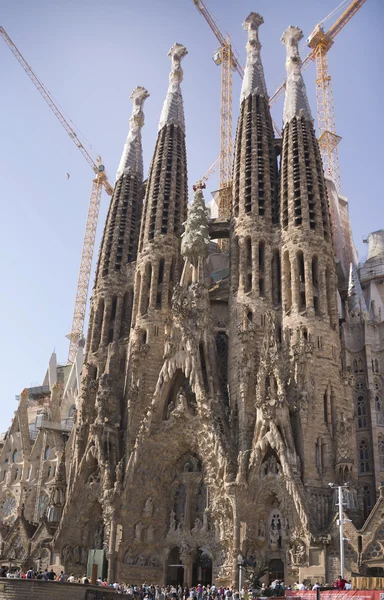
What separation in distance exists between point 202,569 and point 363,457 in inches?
473

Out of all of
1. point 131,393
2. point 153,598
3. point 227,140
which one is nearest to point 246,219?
point 131,393

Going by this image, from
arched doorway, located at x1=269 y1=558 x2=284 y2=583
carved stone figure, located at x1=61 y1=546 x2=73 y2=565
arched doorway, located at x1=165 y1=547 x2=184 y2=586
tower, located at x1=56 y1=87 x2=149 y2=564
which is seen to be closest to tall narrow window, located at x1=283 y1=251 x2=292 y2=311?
tower, located at x1=56 y1=87 x2=149 y2=564

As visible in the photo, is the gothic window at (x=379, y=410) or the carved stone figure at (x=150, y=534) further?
the gothic window at (x=379, y=410)

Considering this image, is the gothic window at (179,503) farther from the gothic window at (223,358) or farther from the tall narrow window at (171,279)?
the tall narrow window at (171,279)

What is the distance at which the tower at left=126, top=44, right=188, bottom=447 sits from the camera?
4234cm

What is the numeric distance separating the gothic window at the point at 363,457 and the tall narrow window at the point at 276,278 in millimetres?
10226

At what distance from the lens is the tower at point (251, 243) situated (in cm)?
3861

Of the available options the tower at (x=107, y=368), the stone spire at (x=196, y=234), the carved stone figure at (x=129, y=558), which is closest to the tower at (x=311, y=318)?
the stone spire at (x=196, y=234)

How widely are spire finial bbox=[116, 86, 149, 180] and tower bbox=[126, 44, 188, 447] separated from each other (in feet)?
11.0

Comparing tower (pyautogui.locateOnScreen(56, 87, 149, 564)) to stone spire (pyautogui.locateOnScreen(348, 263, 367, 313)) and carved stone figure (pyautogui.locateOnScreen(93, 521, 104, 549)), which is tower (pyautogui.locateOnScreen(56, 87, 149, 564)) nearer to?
carved stone figure (pyautogui.locateOnScreen(93, 521, 104, 549))

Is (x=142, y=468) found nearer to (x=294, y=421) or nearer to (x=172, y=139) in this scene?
(x=294, y=421)

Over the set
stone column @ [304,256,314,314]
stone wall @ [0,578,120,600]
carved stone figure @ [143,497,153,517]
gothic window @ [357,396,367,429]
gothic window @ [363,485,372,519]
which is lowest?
stone wall @ [0,578,120,600]

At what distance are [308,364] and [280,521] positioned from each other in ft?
27.6

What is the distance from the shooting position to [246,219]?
43.9 meters
